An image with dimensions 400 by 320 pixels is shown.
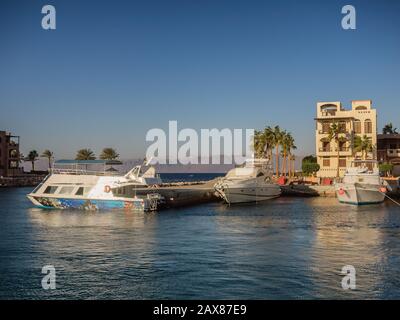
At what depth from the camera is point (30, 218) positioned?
48.5 meters

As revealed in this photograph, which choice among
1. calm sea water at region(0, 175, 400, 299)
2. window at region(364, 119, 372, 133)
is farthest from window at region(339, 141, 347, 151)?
calm sea water at region(0, 175, 400, 299)

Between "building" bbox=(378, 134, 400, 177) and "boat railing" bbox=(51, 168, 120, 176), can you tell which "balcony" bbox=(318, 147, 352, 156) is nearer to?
"building" bbox=(378, 134, 400, 177)

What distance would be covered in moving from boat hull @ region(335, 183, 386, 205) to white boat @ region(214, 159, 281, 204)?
43.8ft

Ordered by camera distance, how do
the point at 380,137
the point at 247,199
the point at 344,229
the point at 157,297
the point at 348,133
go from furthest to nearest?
the point at 380,137 → the point at 348,133 → the point at 247,199 → the point at 344,229 → the point at 157,297

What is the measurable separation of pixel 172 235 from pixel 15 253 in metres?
12.1

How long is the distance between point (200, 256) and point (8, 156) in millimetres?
138444

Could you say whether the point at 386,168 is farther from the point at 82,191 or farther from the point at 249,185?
the point at 82,191

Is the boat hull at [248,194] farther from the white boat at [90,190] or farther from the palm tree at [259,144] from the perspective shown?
the palm tree at [259,144]

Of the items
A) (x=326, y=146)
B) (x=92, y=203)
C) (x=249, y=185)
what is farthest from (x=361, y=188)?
(x=92, y=203)

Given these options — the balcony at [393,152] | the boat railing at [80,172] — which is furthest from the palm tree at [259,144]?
the boat railing at [80,172]

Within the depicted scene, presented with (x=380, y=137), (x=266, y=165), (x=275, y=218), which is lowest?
(x=275, y=218)

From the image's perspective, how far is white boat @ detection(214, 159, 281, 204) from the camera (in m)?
67.2

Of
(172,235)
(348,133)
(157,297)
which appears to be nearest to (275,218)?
(172,235)
